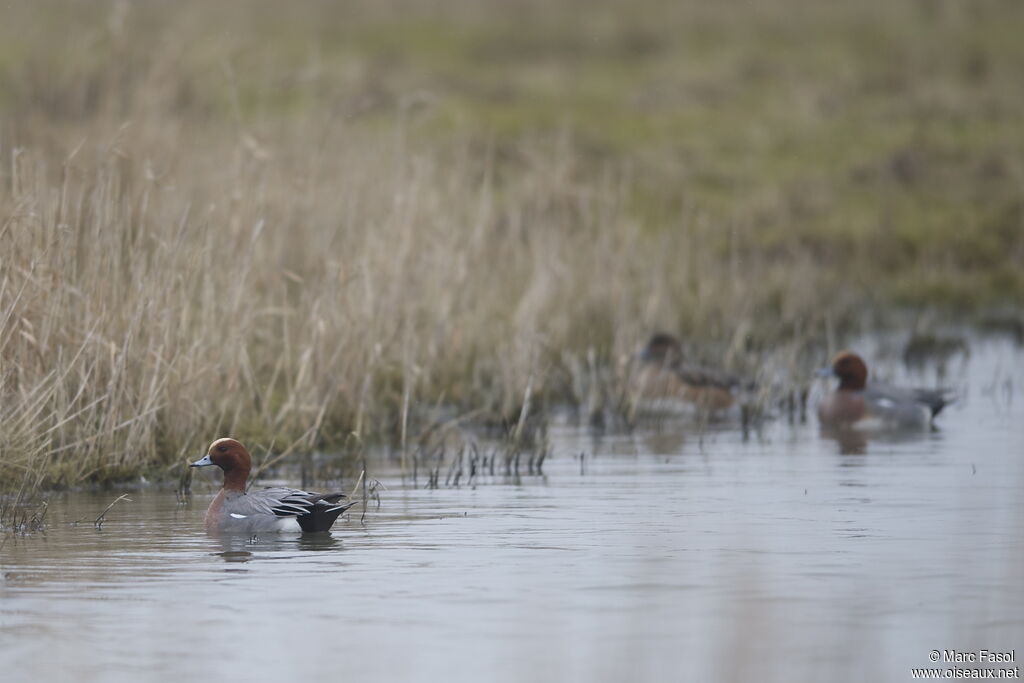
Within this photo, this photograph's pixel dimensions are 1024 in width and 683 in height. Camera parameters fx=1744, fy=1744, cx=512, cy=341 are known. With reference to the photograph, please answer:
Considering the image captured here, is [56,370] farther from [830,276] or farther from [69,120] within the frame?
[830,276]

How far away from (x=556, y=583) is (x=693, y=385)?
6897 mm

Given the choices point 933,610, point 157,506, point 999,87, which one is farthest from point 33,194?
point 999,87

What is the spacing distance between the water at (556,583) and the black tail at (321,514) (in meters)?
0.09

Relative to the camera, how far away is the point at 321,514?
8.23m

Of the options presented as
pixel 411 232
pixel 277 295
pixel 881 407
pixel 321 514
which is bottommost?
pixel 321 514

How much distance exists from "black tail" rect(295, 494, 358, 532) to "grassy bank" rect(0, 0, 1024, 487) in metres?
1.29

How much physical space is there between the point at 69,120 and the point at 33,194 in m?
5.48

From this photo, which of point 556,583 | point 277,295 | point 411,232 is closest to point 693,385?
point 411,232

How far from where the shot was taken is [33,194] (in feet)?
30.5

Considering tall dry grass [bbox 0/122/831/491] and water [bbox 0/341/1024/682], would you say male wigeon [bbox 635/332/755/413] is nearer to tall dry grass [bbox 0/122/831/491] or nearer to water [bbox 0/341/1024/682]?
tall dry grass [bbox 0/122/831/491]

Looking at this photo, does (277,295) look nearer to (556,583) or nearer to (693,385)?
(693,385)

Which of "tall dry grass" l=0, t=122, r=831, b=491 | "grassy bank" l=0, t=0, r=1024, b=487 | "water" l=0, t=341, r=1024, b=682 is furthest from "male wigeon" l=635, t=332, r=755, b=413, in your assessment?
"water" l=0, t=341, r=1024, b=682

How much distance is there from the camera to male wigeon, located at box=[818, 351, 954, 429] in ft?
42.7

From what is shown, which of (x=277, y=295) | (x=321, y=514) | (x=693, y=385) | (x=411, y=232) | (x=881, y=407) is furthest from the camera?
(x=693, y=385)
